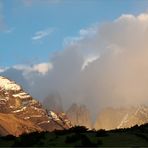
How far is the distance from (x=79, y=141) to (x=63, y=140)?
1.72 m

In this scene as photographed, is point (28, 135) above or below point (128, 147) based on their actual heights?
above

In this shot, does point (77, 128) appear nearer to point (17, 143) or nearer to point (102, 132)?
point (102, 132)

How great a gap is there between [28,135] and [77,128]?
5.36 metres

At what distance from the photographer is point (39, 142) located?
31.9 metres

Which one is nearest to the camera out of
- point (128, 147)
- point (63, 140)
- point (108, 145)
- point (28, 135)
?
point (128, 147)

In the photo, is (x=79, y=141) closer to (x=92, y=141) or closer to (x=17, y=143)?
(x=92, y=141)

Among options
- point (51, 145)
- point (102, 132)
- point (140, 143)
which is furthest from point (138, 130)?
point (51, 145)

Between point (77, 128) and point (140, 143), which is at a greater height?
point (77, 128)

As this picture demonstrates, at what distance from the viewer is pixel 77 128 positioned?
3878 centimetres

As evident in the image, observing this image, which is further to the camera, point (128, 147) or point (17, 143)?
point (17, 143)

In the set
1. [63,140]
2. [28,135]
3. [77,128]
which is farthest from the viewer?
[77,128]

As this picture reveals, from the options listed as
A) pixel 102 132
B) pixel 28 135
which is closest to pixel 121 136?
pixel 102 132

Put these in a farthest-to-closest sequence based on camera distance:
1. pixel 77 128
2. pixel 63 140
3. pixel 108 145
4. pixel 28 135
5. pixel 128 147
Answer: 1. pixel 77 128
2. pixel 28 135
3. pixel 63 140
4. pixel 108 145
5. pixel 128 147

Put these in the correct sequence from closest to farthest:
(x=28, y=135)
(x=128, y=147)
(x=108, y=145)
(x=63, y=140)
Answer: (x=128, y=147)
(x=108, y=145)
(x=63, y=140)
(x=28, y=135)
